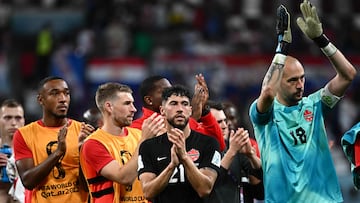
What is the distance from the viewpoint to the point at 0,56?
2158 centimetres

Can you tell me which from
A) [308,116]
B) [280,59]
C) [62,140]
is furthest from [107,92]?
[308,116]

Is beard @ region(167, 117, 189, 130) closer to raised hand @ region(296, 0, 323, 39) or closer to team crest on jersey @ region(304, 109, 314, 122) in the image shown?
team crest on jersey @ region(304, 109, 314, 122)

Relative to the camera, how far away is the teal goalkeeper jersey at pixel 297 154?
28.6 ft

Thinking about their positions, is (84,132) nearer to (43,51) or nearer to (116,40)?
(43,51)

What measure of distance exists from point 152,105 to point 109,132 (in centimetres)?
64

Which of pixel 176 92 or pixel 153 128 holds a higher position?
pixel 176 92

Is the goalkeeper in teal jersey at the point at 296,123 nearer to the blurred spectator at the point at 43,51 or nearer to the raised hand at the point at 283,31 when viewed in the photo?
the raised hand at the point at 283,31

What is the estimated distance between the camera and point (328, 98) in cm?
886

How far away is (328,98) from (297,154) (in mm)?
588

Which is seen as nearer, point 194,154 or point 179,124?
point 179,124

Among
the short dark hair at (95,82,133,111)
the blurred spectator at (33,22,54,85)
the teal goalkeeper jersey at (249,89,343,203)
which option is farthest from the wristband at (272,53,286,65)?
the blurred spectator at (33,22,54,85)

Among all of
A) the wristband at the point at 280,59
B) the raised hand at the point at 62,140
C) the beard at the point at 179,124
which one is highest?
the wristband at the point at 280,59

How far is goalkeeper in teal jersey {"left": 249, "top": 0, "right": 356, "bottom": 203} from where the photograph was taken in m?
8.62

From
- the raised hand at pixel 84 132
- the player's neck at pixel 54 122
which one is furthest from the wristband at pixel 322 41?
the player's neck at pixel 54 122
